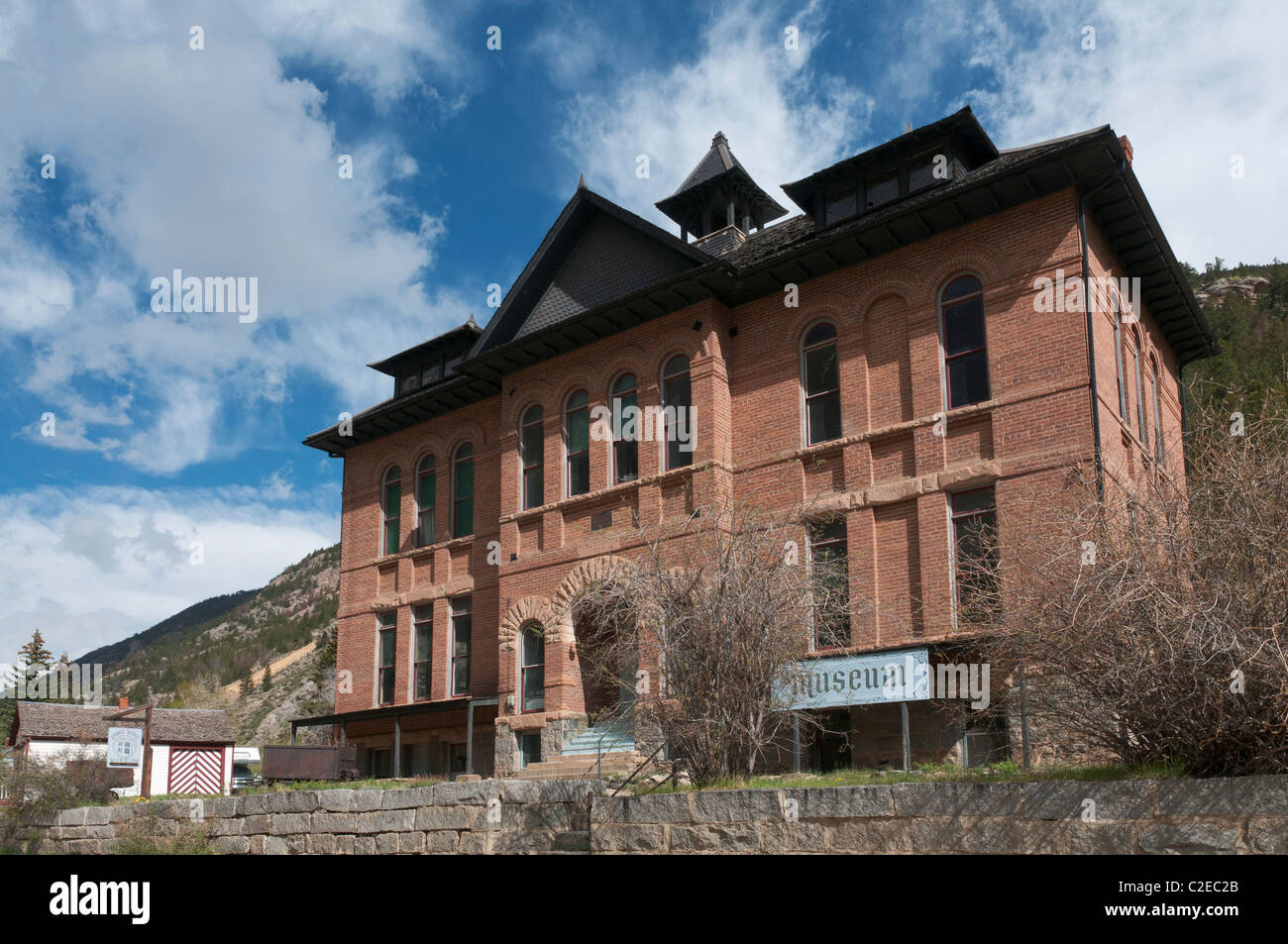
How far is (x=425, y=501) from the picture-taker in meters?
29.1

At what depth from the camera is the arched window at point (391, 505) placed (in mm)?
29641

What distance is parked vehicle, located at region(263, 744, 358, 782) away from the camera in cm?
2333

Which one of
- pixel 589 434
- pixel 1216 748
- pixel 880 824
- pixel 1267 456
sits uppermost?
pixel 589 434

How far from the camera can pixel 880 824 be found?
1108cm

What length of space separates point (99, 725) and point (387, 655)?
27.5m

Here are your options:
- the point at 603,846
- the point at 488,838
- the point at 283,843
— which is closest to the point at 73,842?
the point at 283,843

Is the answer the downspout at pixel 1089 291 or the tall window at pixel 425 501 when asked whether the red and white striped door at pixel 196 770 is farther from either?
the downspout at pixel 1089 291

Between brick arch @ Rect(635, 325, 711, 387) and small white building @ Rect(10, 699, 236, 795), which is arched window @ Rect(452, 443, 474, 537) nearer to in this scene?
brick arch @ Rect(635, 325, 711, 387)

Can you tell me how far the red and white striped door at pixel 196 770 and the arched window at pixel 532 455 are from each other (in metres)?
30.9

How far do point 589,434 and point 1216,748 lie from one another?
Answer: 16562 mm

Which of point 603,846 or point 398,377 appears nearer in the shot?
point 603,846

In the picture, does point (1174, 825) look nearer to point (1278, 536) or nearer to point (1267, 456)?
point (1278, 536)

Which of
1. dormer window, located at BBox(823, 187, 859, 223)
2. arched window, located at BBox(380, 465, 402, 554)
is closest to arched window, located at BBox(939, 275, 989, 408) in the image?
dormer window, located at BBox(823, 187, 859, 223)

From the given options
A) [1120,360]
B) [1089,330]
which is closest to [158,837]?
[1089,330]
